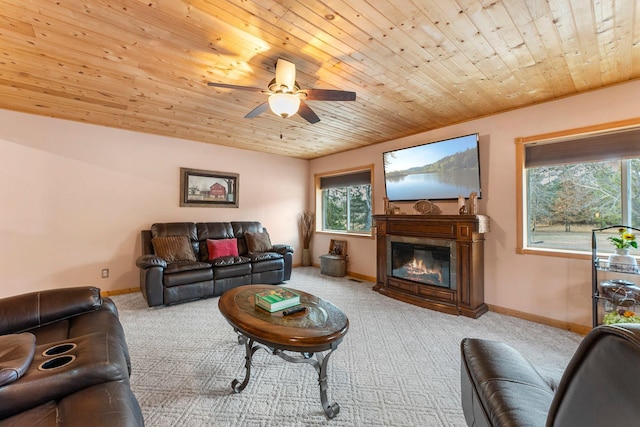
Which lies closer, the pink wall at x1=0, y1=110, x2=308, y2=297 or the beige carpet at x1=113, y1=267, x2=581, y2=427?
the beige carpet at x1=113, y1=267, x2=581, y2=427

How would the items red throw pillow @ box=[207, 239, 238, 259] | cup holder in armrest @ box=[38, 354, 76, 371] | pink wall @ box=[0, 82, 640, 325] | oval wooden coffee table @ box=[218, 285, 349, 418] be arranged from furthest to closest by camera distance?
1. red throw pillow @ box=[207, 239, 238, 259]
2. pink wall @ box=[0, 82, 640, 325]
3. oval wooden coffee table @ box=[218, 285, 349, 418]
4. cup holder in armrest @ box=[38, 354, 76, 371]

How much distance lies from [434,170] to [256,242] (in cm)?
307

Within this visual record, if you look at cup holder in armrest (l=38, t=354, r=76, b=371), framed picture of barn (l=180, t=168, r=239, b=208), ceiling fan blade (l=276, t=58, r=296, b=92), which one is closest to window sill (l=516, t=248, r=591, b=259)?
ceiling fan blade (l=276, t=58, r=296, b=92)

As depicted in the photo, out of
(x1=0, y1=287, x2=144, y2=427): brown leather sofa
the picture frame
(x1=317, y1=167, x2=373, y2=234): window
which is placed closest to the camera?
(x1=0, y1=287, x2=144, y2=427): brown leather sofa

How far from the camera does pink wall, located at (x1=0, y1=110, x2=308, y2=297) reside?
3.39 m

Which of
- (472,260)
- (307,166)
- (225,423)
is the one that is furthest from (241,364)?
(307,166)

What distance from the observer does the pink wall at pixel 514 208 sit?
2715 millimetres

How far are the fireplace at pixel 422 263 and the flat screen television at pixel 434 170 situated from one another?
741mm

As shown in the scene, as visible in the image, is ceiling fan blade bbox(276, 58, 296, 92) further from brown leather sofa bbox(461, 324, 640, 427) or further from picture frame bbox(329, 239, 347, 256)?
picture frame bbox(329, 239, 347, 256)

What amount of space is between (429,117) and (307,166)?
3.24 m

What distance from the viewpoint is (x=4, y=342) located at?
1.04m

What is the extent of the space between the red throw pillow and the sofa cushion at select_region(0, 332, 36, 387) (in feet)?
10.3

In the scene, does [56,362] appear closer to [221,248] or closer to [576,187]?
[221,248]

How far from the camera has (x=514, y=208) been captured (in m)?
3.20
